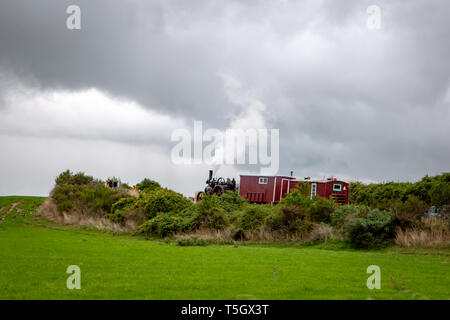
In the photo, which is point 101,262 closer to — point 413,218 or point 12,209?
point 413,218

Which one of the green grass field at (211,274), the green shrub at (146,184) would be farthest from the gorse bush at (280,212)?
the green shrub at (146,184)

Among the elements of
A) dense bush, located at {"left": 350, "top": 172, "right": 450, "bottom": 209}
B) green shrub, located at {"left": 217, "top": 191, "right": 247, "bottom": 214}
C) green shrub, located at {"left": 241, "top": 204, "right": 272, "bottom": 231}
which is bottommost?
green shrub, located at {"left": 241, "top": 204, "right": 272, "bottom": 231}

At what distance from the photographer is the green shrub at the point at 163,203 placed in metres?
36.3

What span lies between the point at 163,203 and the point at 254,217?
9.61 metres

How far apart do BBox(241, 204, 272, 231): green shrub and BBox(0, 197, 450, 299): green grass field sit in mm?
8898

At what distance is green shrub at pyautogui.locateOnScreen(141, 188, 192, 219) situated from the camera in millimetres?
36312

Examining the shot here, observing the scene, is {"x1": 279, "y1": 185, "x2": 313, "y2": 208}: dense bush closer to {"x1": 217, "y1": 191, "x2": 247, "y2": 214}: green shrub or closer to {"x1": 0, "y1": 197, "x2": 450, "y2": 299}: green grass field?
{"x1": 217, "y1": 191, "x2": 247, "y2": 214}: green shrub

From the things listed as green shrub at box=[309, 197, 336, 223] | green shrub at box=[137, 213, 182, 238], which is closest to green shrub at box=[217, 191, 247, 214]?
green shrub at box=[137, 213, 182, 238]

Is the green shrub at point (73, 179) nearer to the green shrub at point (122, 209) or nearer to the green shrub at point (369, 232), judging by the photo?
the green shrub at point (122, 209)

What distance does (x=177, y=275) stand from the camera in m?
13.6

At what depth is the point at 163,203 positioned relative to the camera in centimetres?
3675

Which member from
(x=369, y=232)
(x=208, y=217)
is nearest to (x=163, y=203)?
(x=208, y=217)

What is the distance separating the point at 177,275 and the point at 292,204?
17.7 m
